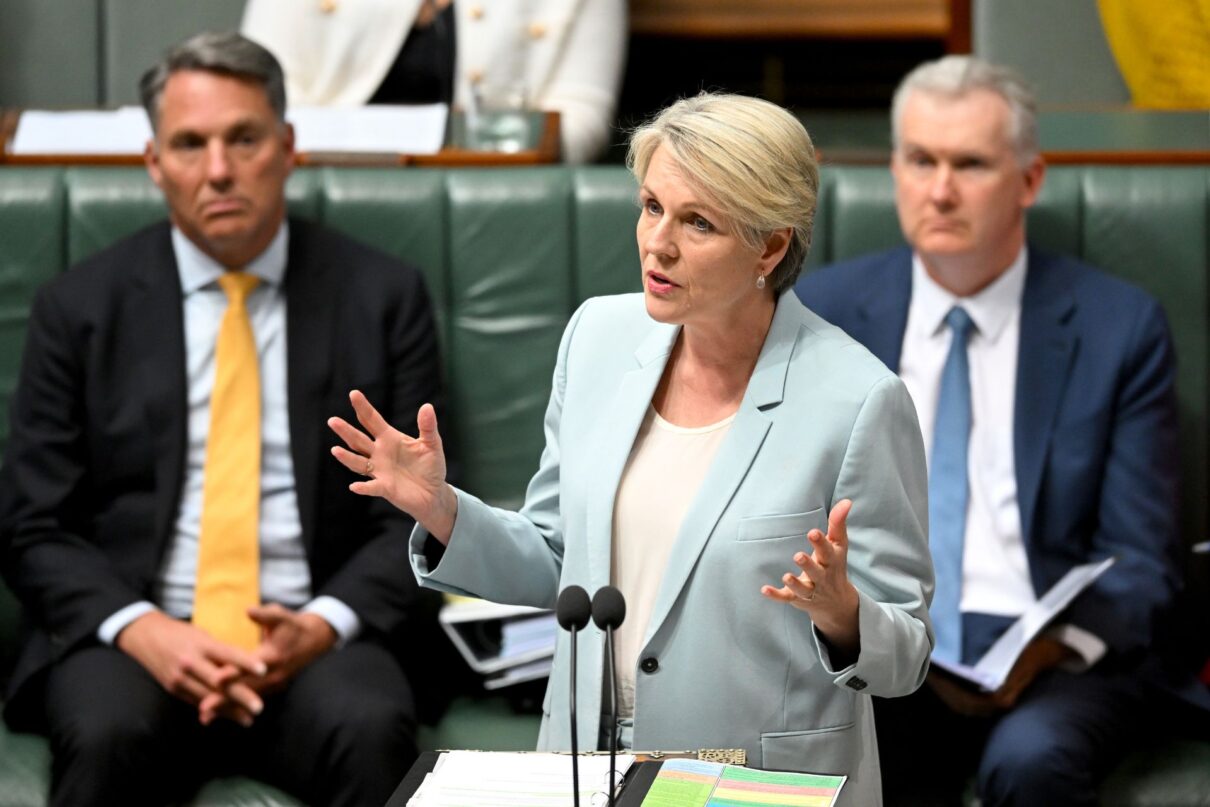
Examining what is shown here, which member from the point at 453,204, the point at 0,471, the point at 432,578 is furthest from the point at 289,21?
the point at 432,578

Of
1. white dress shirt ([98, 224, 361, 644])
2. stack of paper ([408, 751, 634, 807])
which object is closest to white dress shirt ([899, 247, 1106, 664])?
white dress shirt ([98, 224, 361, 644])

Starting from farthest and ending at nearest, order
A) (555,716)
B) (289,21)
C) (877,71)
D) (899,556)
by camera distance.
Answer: (877,71), (289,21), (555,716), (899,556)

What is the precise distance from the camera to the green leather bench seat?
9.62 feet

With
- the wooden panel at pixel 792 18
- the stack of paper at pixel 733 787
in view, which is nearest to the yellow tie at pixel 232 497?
the stack of paper at pixel 733 787

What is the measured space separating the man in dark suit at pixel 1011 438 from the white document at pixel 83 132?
53.5 inches

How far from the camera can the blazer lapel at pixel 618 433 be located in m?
1.75

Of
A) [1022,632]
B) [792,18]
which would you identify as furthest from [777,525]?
[792,18]

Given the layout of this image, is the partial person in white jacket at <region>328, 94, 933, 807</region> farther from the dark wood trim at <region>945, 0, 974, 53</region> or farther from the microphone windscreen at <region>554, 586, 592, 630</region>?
the dark wood trim at <region>945, 0, 974, 53</region>

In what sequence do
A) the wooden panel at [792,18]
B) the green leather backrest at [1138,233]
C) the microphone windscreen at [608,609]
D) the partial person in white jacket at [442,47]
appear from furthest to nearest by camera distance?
the wooden panel at [792,18] < the partial person in white jacket at [442,47] < the green leather backrest at [1138,233] < the microphone windscreen at [608,609]

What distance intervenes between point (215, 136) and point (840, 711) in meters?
1.53

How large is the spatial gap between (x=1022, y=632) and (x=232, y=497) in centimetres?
128

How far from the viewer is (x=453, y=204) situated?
299cm

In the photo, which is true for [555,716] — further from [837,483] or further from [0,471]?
[0,471]

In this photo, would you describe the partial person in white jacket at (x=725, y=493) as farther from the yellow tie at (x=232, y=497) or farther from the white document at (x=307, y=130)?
the white document at (x=307, y=130)
